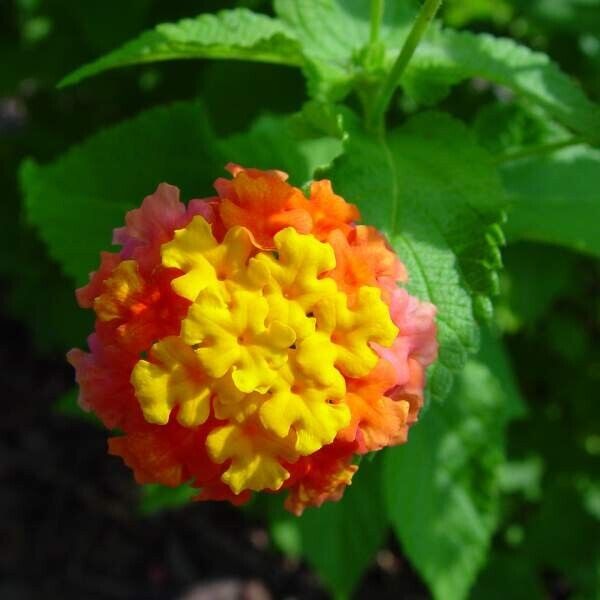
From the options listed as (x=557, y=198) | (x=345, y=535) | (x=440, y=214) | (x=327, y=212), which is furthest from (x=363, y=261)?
(x=345, y=535)

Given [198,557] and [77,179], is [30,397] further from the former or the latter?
[77,179]

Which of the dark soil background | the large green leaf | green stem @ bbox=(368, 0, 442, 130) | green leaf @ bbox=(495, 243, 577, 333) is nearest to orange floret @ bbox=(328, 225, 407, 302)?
green stem @ bbox=(368, 0, 442, 130)

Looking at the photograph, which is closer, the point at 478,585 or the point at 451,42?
the point at 451,42

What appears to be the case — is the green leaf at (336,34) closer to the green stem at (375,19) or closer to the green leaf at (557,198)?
the green stem at (375,19)

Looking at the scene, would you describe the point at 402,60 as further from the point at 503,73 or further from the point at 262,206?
the point at 262,206

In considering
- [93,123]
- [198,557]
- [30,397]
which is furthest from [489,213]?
[30,397]
